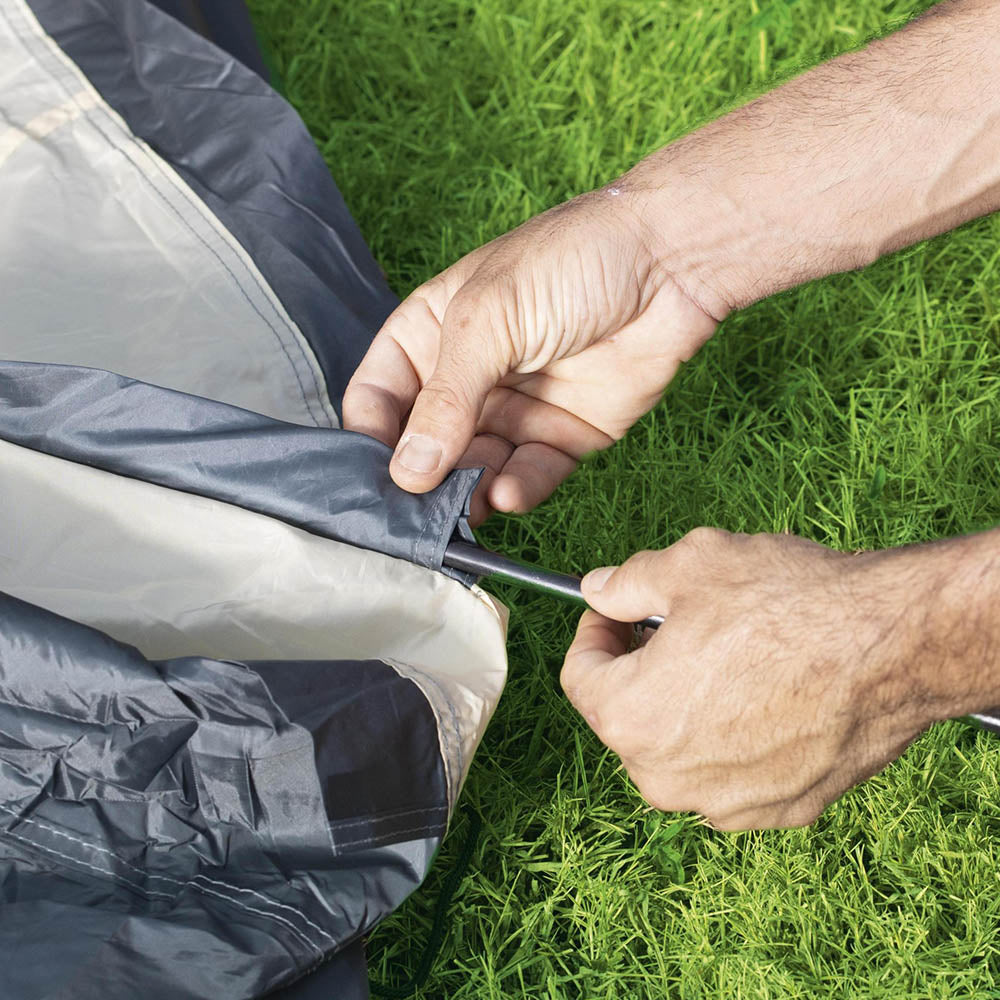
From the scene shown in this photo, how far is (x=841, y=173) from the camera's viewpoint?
1437 mm

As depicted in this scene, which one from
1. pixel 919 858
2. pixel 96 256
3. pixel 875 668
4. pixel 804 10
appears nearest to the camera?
pixel 875 668

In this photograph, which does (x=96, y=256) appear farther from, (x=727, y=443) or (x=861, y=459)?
(x=861, y=459)

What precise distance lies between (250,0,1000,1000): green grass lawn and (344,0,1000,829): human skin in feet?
0.78

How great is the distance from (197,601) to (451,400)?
35 centimetres

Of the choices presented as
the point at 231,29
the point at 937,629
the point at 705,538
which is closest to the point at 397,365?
the point at 705,538

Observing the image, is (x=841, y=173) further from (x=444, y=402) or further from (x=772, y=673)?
(x=772, y=673)

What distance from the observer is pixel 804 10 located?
2.38m

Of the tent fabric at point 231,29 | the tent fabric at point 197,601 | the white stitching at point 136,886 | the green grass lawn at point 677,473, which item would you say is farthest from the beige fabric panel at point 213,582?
the tent fabric at point 231,29

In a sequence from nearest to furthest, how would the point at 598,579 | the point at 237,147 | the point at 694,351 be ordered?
the point at 598,579, the point at 694,351, the point at 237,147

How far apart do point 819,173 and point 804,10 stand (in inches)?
45.6

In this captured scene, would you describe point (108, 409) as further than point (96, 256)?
No

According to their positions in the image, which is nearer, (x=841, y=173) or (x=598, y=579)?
(x=598, y=579)

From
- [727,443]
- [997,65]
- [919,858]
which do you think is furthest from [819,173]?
[919,858]

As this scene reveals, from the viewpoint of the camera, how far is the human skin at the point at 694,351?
0.98 meters
